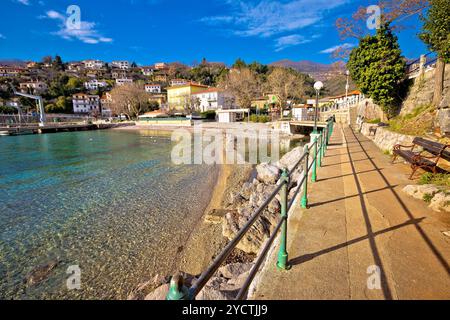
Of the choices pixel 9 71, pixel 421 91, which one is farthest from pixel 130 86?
pixel 9 71

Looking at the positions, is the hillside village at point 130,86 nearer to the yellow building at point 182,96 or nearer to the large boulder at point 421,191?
the yellow building at point 182,96

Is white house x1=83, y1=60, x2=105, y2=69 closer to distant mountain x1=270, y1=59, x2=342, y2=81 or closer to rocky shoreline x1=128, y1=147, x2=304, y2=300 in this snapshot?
distant mountain x1=270, y1=59, x2=342, y2=81

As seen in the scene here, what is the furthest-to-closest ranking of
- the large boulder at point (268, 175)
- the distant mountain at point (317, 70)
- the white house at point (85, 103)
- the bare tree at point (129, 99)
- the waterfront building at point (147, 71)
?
the waterfront building at point (147, 71)
the white house at point (85, 103)
the bare tree at point (129, 99)
the distant mountain at point (317, 70)
the large boulder at point (268, 175)

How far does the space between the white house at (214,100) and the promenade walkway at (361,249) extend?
55.6 meters

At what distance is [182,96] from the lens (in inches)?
2822

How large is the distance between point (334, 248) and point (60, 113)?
94165mm

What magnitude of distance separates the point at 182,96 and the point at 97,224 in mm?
68314

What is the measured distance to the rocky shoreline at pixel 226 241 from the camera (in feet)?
12.6

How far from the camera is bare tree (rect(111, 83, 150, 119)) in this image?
63.1 metres

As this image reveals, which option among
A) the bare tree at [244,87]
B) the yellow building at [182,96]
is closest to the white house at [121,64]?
the yellow building at [182,96]

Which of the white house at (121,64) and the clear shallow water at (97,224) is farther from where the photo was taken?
the white house at (121,64)

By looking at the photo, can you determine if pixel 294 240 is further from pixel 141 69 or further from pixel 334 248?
pixel 141 69

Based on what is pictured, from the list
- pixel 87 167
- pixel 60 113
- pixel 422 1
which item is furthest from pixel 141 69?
pixel 422 1

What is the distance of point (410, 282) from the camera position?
2393 millimetres
